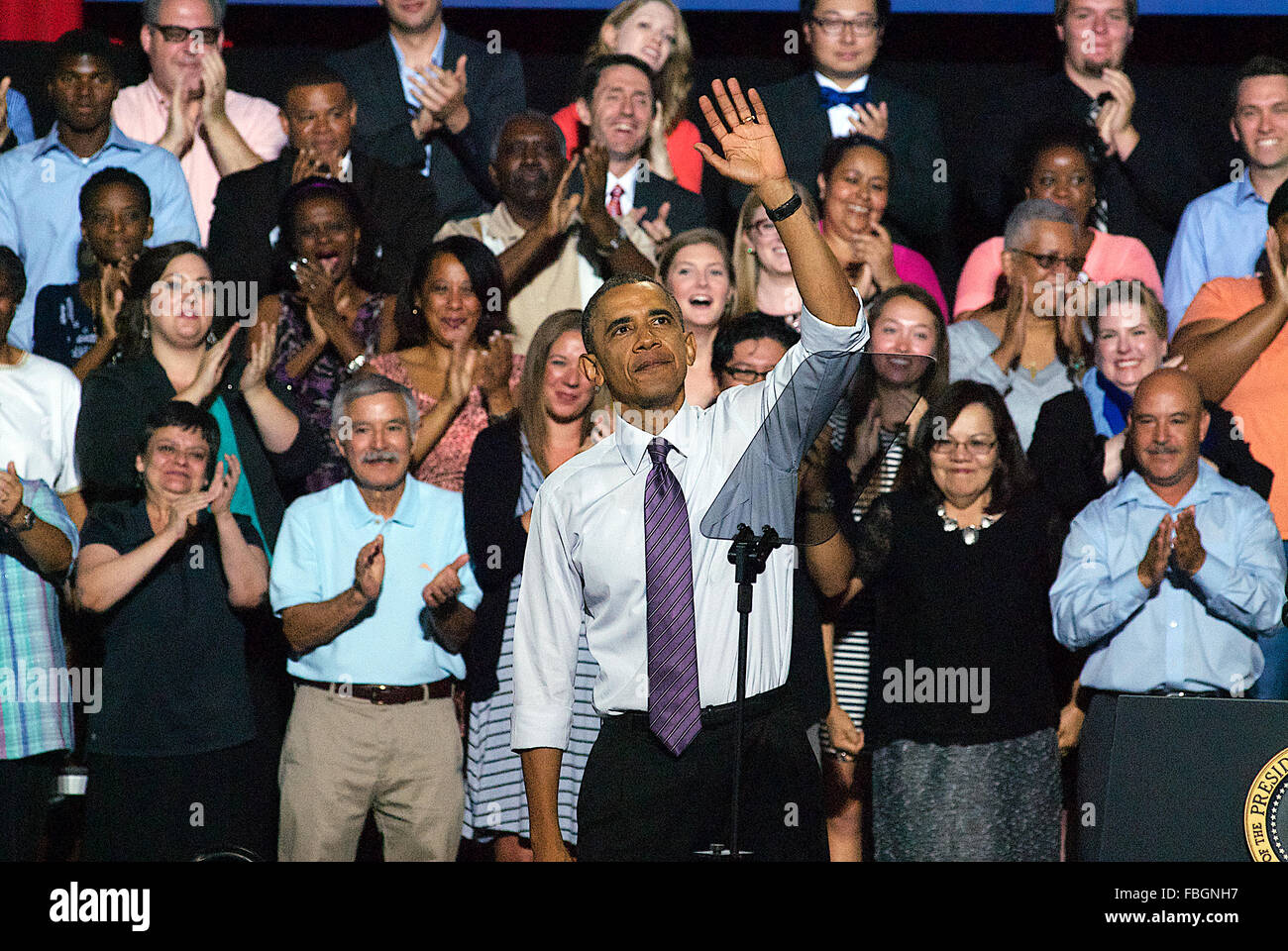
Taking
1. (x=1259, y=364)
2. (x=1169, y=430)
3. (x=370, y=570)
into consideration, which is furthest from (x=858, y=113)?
(x=370, y=570)

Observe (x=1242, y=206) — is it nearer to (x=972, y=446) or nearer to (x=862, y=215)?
(x=862, y=215)

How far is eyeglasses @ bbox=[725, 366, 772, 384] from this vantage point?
14.5 ft

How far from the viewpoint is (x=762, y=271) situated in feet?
16.7

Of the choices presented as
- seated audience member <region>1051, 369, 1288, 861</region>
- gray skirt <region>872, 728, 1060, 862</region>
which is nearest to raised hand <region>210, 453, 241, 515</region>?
gray skirt <region>872, 728, 1060, 862</region>

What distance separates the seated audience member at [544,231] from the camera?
5082 millimetres

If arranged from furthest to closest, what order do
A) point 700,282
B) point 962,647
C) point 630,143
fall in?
point 630,143 < point 700,282 < point 962,647

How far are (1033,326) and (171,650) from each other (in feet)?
9.18

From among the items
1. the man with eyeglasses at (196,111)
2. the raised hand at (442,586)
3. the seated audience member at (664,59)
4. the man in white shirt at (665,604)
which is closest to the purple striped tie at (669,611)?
the man in white shirt at (665,604)

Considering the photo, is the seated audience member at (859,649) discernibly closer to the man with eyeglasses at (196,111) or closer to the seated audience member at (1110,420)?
the seated audience member at (1110,420)

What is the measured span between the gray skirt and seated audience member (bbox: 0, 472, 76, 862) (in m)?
2.23

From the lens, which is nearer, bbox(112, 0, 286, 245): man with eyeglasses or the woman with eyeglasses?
the woman with eyeglasses

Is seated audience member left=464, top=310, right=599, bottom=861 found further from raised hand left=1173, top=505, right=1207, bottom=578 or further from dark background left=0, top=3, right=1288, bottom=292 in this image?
dark background left=0, top=3, right=1288, bottom=292

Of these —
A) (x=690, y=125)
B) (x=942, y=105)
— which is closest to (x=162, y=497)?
(x=690, y=125)
